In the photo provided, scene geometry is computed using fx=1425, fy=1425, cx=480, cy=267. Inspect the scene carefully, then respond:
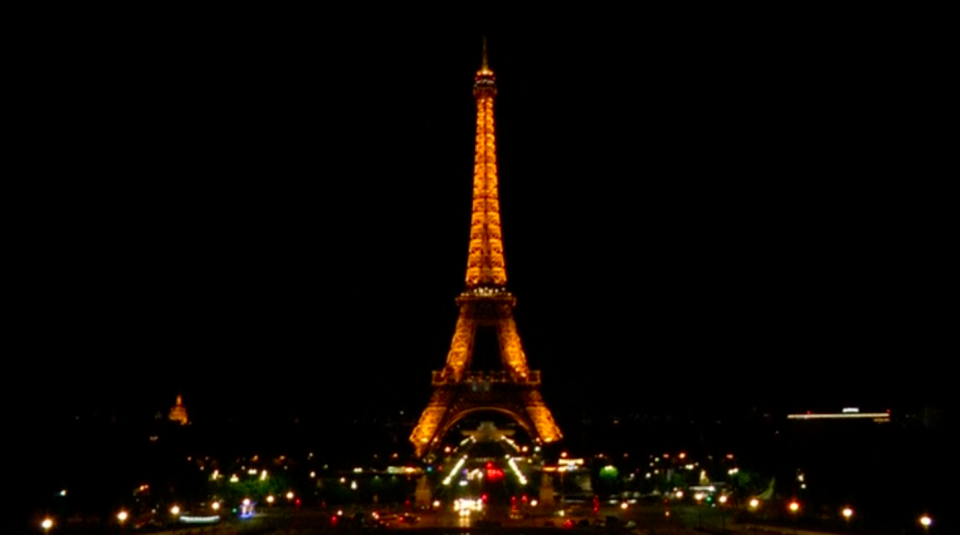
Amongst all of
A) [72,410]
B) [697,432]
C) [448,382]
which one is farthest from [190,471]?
[697,432]

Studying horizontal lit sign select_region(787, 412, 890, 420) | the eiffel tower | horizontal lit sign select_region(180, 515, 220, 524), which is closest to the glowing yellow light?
horizontal lit sign select_region(787, 412, 890, 420)

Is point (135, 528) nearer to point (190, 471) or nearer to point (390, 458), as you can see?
point (190, 471)

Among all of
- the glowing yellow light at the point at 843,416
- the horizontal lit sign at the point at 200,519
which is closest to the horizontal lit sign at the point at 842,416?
the glowing yellow light at the point at 843,416

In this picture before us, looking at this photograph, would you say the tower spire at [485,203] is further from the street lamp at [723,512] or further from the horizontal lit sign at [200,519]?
the horizontal lit sign at [200,519]

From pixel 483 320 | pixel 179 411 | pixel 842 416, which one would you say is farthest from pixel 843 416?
pixel 179 411

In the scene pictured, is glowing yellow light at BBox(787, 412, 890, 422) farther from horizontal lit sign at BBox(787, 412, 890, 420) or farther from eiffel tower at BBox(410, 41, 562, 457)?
eiffel tower at BBox(410, 41, 562, 457)

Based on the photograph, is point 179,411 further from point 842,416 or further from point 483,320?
point 842,416

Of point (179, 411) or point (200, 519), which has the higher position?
point (179, 411)
